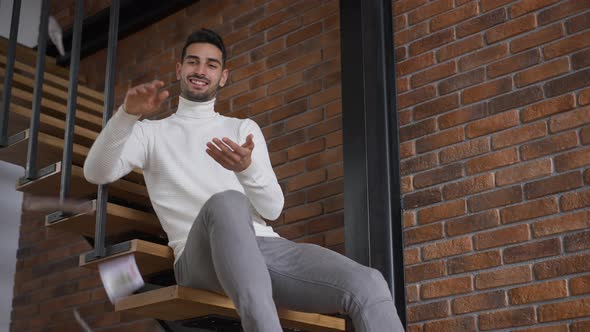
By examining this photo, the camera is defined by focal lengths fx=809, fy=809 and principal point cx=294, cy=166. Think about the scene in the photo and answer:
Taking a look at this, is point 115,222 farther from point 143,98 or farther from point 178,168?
point 143,98

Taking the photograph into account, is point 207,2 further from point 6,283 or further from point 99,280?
point 6,283

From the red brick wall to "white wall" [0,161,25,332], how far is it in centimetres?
212

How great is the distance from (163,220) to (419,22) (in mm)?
1273

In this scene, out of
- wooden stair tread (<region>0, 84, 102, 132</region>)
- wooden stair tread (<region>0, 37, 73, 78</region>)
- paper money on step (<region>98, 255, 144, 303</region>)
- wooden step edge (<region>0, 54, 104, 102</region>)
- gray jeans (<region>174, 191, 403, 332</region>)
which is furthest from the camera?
wooden stair tread (<region>0, 37, 73, 78</region>)

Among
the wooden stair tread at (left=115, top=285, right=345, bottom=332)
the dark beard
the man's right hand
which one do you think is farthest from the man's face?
the wooden stair tread at (left=115, top=285, right=345, bottom=332)

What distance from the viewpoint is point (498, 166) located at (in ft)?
8.53

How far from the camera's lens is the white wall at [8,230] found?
4.00m

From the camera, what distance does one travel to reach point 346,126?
274 cm

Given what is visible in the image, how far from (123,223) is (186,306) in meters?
0.42

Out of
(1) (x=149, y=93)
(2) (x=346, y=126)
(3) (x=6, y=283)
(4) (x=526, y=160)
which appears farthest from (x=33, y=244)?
(4) (x=526, y=160)

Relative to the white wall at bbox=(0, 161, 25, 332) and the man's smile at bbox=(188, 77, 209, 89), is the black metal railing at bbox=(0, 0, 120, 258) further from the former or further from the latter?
the white wall at bbox=(0, 161, 25, 332)

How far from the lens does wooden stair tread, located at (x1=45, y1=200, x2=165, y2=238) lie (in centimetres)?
231

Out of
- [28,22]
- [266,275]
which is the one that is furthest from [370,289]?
[28,22]

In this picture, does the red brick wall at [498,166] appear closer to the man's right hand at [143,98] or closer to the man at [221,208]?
the man at [221,208]
